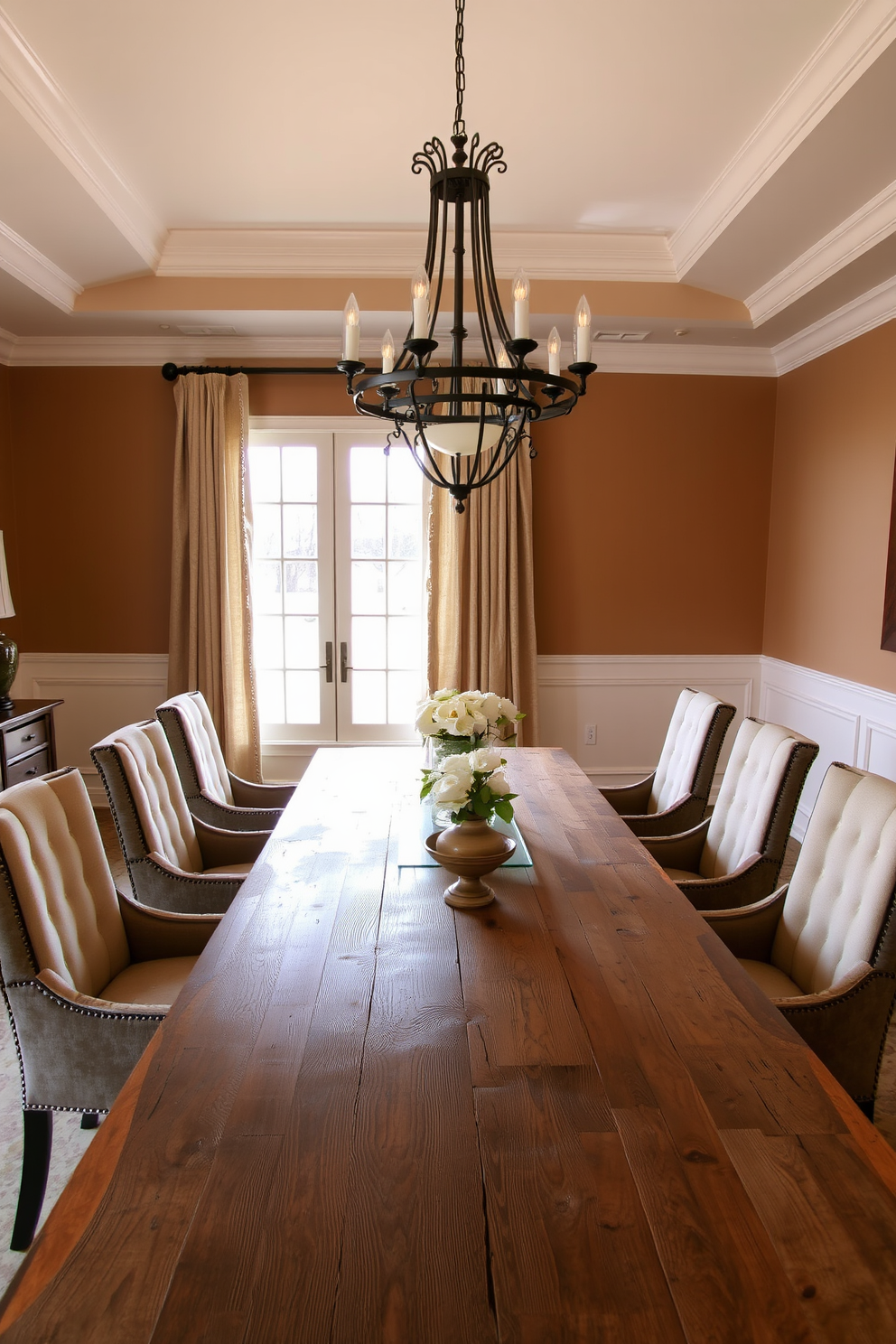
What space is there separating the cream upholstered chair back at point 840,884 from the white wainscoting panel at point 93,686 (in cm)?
377

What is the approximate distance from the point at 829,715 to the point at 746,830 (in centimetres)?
197

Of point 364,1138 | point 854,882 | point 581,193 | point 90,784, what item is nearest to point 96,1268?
point 364,1138

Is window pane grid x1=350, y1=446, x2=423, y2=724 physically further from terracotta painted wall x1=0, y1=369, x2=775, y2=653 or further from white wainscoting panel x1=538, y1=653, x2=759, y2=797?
white wainscoting panel x1=538, y1=653, x2=759, y2=797

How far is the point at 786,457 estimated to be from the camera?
15.3 ft

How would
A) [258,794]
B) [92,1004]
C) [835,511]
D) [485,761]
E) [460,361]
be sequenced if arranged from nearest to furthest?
[92,1004]
[485,761]
[460,361]
[258,794]
[835,511]

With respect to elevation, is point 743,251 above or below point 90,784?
above

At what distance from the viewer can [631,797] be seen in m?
3.20

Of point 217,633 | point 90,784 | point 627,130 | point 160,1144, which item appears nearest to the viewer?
point 160,1144

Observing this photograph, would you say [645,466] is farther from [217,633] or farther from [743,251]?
[217,633]

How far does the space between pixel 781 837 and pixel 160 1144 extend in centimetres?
182

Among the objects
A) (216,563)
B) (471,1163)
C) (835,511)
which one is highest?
(835,511)

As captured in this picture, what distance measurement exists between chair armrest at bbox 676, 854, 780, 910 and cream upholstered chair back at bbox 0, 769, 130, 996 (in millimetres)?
1478

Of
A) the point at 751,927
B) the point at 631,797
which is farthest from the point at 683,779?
the point at 751,927

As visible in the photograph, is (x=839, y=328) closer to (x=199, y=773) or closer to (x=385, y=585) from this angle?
(x=385, y=585)
